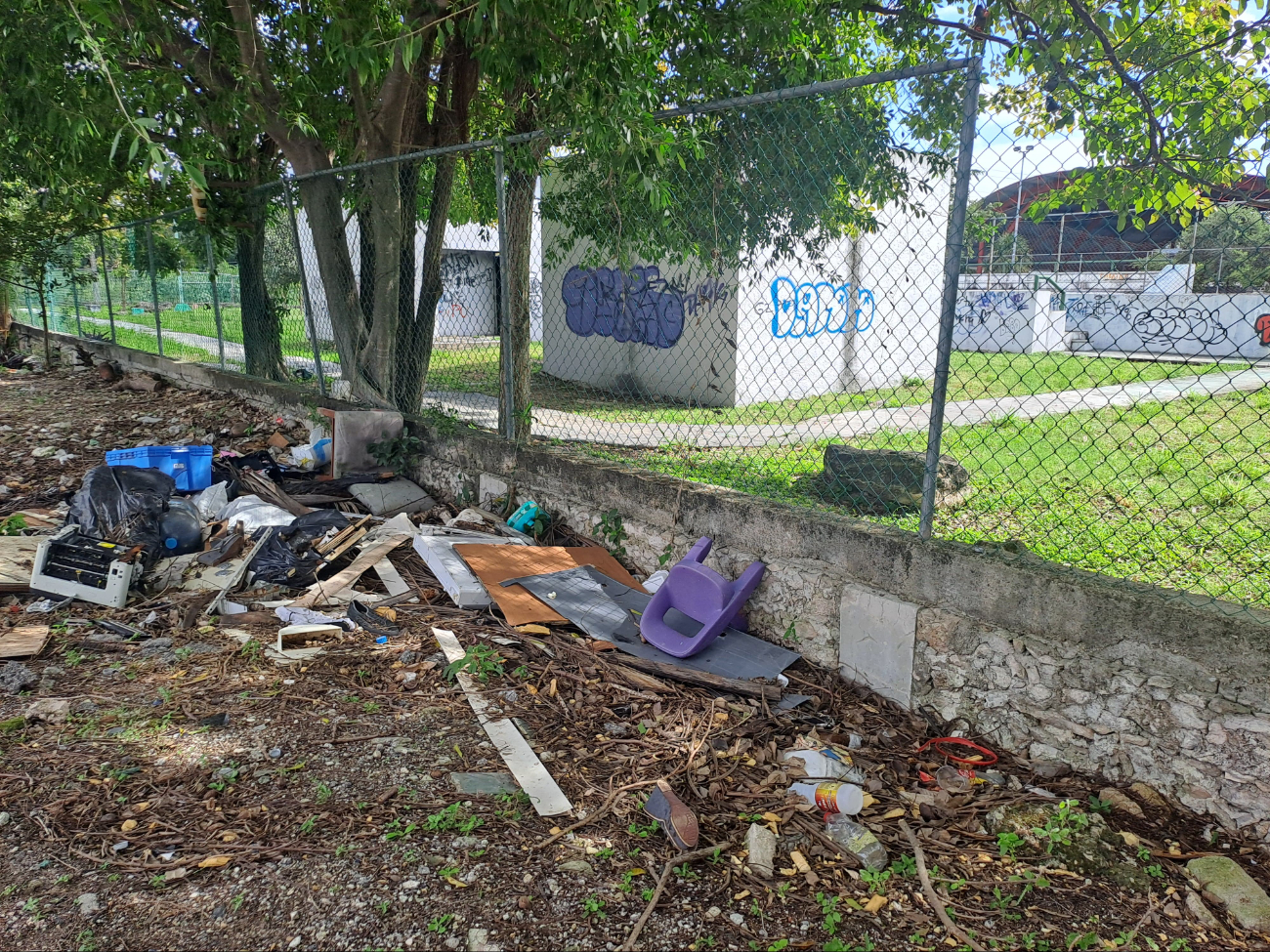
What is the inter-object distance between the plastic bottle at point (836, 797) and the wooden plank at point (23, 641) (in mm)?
3433

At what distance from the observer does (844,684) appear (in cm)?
346

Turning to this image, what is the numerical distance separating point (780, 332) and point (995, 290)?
22.0 feet

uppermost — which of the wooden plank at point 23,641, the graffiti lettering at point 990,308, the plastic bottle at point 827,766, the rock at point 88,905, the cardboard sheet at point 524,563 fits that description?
the graffiti lettering at point 990,308

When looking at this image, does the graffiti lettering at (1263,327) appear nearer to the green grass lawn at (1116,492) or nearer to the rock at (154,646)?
the green grass lawn at (1116,492)

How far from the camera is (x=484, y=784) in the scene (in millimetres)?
2820

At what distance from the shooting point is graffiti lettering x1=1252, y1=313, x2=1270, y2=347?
8.29ft

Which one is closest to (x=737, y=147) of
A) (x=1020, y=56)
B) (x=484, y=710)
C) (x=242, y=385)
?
(x=1020, y=56)

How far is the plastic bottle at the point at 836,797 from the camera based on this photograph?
8.89ft

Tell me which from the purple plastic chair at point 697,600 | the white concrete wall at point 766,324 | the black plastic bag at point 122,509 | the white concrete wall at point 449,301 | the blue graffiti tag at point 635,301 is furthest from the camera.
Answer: the white concrete wall at point 449,301

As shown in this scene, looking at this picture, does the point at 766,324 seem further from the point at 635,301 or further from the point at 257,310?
the point at 257,310

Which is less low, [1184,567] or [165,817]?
[1184,567]

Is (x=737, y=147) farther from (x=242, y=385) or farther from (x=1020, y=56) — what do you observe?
(x=242, y=385)

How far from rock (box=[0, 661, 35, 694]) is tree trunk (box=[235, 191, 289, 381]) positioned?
571 cm

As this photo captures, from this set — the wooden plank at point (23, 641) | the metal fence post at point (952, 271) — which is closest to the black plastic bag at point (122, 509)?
the wooden plank at point (23, 641)
